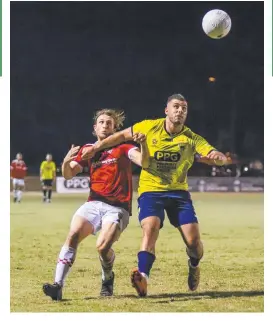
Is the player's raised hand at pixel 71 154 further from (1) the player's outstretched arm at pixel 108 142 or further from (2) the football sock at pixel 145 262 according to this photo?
(2) the football sock at pixel 145 262

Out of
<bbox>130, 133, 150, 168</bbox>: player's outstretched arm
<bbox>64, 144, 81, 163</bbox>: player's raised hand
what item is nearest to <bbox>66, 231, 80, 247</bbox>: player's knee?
<bbox>64, 144, 81, 163</bbox>: player's raised hand

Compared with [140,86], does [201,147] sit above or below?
below

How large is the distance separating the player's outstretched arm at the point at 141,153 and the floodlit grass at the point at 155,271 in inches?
46.4

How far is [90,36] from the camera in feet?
57.8

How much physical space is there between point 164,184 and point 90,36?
492 inches

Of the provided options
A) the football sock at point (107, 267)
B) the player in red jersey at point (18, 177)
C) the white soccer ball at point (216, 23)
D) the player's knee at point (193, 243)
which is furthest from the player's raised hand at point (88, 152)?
the player in red jersey at point (18, 177)

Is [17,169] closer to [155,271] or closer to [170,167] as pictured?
[155,271]

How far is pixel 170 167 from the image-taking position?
18.7 feet

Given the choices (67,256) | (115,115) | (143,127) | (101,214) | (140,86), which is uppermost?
(140,86)

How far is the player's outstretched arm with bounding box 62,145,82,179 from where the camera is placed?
5.59 metres

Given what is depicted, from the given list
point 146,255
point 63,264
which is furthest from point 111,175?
point 63,264

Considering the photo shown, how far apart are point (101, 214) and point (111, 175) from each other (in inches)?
14.1
